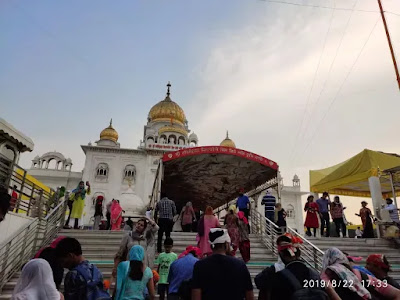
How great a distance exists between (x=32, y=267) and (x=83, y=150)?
34.5m

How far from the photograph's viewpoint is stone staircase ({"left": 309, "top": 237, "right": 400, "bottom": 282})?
Result: 8180 millimetres

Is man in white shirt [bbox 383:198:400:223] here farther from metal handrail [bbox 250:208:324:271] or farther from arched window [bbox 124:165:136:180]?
arched window [bbox 124:165:136:180]

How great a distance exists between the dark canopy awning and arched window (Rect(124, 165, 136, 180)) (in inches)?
712

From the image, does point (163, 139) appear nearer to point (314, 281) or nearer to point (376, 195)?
point (376, 195)

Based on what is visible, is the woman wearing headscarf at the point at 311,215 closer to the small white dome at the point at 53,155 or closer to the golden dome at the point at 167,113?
the golden dome at the point at 167,113

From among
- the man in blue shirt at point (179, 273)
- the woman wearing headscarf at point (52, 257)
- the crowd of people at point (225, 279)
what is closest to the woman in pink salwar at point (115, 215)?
the man in blue shirt at point (179, 273)

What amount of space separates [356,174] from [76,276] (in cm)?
1253

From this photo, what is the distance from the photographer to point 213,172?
12.6 metres

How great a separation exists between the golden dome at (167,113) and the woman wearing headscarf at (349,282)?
1580 inches

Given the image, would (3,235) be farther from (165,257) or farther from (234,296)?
(234,296)

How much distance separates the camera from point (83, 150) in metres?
34.3

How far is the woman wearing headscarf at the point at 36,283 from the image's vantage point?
2139 millimetres

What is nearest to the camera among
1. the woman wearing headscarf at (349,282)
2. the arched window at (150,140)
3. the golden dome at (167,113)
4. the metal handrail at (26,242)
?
the woman wearing headscarf at (349,282)

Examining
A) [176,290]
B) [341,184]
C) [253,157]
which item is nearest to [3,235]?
[176,290]
